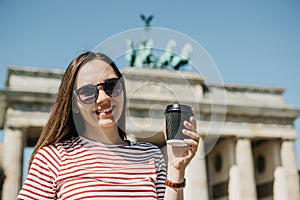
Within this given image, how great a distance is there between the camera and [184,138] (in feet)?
7.90

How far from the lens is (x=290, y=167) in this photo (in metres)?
32.5

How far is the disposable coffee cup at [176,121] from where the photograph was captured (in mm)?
2420

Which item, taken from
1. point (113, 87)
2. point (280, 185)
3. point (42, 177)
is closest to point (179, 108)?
point (113, 87)

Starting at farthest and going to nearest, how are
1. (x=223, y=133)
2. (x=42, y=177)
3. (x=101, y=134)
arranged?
(x=223, y=133) → (x=101, y=134) → (x=42, y=177)

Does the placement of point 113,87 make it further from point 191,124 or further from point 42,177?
point 42,177

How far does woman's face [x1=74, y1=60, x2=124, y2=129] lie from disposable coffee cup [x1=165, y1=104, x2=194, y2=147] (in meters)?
0.29

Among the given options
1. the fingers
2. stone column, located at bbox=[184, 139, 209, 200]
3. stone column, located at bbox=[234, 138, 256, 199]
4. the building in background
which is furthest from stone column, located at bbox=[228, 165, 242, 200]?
the fingers

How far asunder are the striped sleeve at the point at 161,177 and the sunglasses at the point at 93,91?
0.42m

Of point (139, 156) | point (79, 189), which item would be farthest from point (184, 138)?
point (79, 189)

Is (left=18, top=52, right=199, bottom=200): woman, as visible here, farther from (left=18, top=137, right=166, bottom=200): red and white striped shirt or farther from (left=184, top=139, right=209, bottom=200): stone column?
(left=184, top=139, right=209, bottom=200): stone column

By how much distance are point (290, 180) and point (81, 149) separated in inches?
1235

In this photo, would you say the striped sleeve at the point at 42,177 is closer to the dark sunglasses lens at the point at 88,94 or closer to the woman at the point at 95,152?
the woman at the point at 95,152

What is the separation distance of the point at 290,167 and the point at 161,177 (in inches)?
1232

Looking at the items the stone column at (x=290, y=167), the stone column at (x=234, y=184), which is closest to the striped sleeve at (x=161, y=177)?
the stone column at (x=234, y=184)
